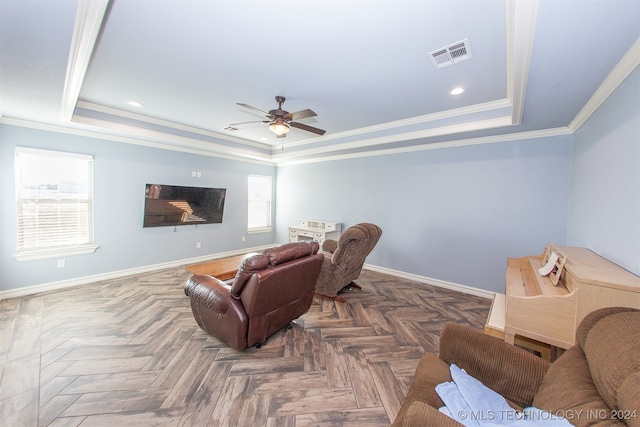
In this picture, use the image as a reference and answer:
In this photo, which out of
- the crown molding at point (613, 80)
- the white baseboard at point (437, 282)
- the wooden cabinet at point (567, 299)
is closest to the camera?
the wooden cabinet at point (567, 299)

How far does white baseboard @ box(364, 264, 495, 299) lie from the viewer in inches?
146

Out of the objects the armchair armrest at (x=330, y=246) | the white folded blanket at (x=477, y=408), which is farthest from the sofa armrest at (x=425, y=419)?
the armchair armrest at (x=330, y=246)

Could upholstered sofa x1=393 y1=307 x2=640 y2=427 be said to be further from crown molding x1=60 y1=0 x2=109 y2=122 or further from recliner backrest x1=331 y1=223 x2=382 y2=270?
crown molding x1=60 y1=0 x2=109 y2=122

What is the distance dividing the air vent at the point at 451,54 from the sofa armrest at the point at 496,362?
2106 millimetres

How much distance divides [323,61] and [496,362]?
2.54 m

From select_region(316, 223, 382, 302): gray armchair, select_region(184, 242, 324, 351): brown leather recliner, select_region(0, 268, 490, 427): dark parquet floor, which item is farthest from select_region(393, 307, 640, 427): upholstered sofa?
select_region(316, 223, 382, 302): gray armchair

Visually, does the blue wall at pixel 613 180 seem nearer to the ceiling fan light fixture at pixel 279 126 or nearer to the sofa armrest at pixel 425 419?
the sofa armrest at pixel 425 419

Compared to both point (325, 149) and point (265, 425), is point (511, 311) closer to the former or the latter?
point (265, 425)

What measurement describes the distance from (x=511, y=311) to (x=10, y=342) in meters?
4.37

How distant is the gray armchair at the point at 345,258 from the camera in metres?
3.20

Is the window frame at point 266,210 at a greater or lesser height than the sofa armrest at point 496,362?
greater

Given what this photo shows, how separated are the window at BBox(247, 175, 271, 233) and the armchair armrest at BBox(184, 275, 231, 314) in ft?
12.5

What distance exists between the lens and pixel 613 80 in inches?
72.6

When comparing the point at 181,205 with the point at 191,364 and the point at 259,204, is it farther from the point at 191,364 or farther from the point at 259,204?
the point at 191,364
